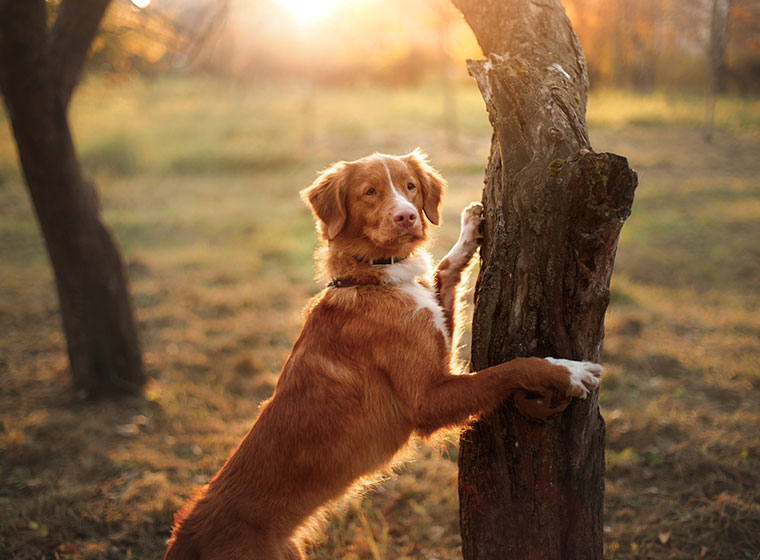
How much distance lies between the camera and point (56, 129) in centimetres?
539

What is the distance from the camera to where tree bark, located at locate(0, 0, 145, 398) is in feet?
16.9

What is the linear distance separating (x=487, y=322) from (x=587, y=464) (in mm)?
758

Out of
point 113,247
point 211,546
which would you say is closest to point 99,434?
point 113,247

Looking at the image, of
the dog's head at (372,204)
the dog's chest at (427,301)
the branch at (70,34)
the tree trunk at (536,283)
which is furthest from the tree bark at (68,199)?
the tree trunk at (536,283)

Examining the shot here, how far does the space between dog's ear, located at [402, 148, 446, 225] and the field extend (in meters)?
1.34

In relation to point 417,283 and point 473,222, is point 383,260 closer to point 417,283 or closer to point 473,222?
point 417,283

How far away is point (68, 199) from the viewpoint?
553 cm

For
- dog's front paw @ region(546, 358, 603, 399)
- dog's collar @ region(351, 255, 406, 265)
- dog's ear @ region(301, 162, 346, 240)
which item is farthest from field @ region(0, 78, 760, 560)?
dog's ear @ region(301, 162, 346, 240)

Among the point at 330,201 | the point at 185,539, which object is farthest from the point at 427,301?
the point at 185,539

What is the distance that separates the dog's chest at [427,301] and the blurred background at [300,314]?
652 millimetres

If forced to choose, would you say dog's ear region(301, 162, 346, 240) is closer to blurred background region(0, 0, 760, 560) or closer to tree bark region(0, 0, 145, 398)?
blurred background region(0, 0, 760, 560)

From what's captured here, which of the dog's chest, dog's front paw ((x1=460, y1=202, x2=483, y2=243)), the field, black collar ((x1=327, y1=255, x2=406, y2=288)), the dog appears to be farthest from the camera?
the field

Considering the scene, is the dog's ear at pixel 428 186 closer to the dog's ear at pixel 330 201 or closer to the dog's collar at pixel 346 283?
the dog's ear at pixel 330 201

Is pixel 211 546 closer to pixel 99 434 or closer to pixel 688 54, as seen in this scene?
pixel 99 434
